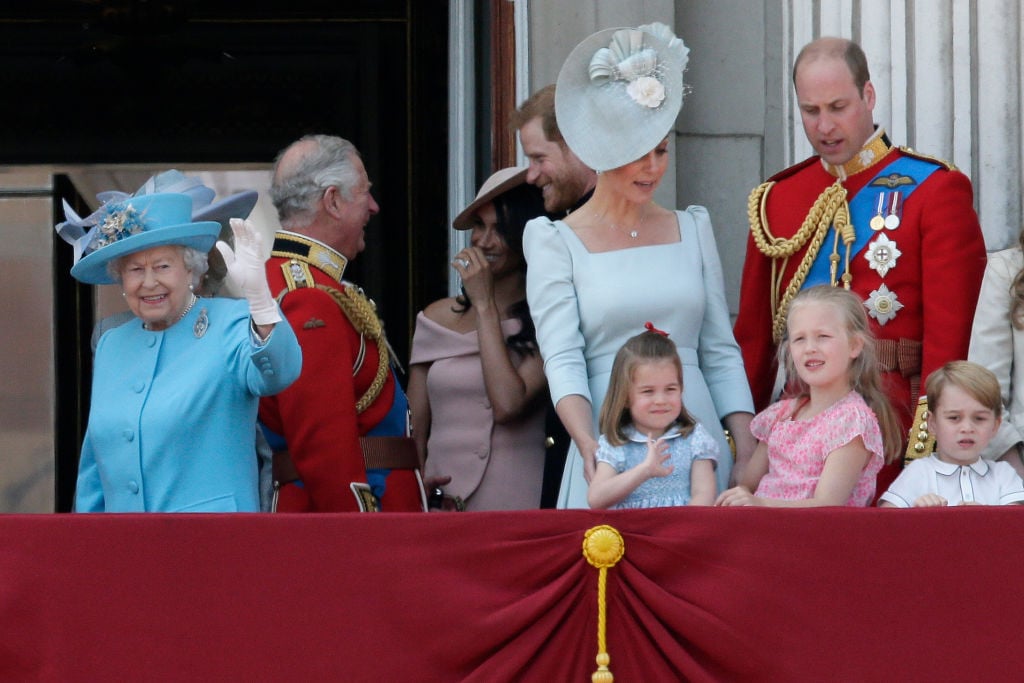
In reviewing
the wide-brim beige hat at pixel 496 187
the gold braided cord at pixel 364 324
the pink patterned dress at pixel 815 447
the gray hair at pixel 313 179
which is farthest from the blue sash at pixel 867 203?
the gray hair at pixel 313 179

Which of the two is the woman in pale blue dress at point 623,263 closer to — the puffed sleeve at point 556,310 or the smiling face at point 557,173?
the puffed sleeve at point 556,310

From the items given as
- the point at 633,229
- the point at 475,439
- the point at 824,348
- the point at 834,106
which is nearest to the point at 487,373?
the point at 475,439

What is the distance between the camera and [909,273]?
4637mm

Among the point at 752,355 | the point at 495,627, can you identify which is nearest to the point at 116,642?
the point at 495,627

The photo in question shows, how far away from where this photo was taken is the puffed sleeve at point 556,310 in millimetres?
4270

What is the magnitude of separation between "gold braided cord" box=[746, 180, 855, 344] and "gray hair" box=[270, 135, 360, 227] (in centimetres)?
97

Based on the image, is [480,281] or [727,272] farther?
[727,272]

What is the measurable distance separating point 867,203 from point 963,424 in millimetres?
729

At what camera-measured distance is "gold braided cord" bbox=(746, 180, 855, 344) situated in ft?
15.5

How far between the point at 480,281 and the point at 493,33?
137 centimetres

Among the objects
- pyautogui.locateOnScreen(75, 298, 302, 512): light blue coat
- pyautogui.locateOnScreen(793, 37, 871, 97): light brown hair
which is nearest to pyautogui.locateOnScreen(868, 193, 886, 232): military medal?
pyautogui.locateOnScreen(793, 37, 871, 97): light brown hair

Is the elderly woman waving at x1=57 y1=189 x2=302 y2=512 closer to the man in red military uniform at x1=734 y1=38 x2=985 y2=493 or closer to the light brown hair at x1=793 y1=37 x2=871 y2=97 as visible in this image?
the man in red military uniform at x1=734 y1=38 x2=985 y2=493

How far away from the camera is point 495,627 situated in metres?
3.77

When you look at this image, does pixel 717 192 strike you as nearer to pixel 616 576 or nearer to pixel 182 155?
pixel 616 576
